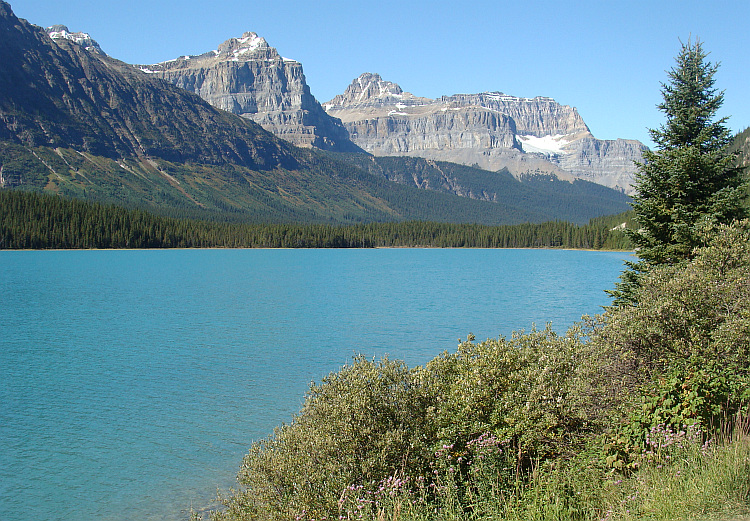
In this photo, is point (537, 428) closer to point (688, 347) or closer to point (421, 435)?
point (421, 435)

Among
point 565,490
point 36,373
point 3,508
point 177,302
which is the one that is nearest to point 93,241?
point 177,302

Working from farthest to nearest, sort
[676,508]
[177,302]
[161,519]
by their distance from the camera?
[177,302]
[161,519]
[676,508]

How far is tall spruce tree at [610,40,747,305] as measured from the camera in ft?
89.9

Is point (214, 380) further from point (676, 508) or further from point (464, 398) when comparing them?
point (676, 508)

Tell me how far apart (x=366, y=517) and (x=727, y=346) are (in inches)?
337

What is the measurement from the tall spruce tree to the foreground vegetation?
493 inches

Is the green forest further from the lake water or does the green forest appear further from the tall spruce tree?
the tall spruce tree

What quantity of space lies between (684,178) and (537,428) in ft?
66.5

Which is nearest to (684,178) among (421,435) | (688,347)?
(688,347)

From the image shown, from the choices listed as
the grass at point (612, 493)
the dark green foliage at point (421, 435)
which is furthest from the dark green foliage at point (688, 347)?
the dark green foliage at point (421, 435)

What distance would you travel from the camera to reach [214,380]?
34.2 m

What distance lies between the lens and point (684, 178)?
28328 mm

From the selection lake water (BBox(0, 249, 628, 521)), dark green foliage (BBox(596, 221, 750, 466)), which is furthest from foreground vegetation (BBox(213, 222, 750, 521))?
lake water (BBox(0, 249, 628, 521))

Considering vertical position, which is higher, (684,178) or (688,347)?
(684,178)
